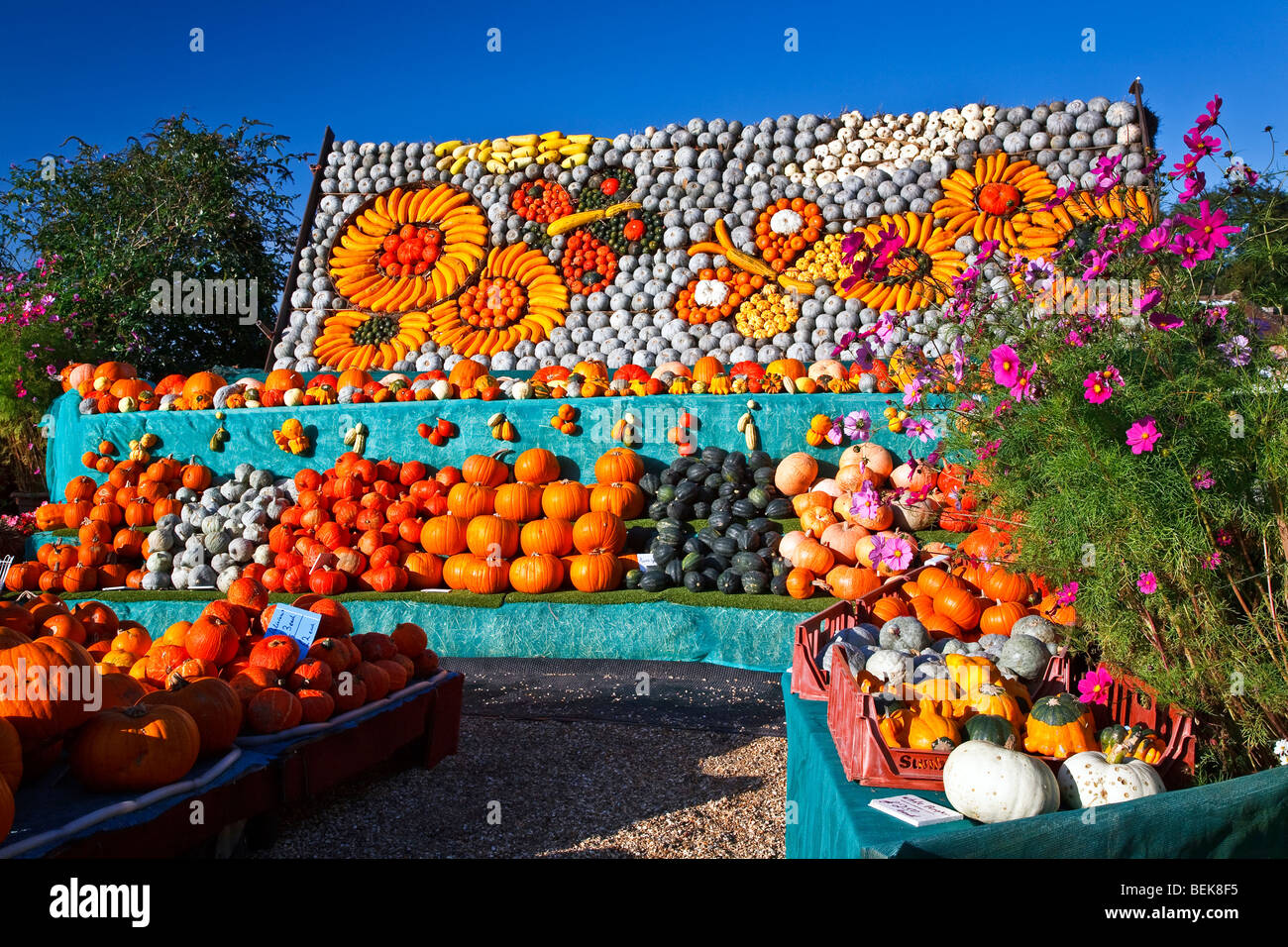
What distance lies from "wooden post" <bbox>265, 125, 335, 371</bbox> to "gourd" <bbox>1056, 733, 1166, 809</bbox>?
968 centimetres

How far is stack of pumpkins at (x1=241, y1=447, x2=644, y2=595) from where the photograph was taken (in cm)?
607

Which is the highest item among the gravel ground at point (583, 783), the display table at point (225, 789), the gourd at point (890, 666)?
the gourd at point (890, 666)

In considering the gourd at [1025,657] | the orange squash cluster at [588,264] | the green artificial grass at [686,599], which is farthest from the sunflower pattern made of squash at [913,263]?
the gourd at [1025,657]

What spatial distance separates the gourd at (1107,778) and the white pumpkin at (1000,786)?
7cm

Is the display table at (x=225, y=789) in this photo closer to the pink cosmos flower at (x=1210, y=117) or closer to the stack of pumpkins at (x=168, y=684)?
the stack of pumpkins at (x=168, y=684)

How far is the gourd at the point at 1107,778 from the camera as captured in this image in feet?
6.91

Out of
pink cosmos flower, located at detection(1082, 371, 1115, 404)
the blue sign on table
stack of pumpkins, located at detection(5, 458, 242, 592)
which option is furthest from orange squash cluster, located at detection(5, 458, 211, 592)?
pink cosmos flower, located at detection(1082, 371, 1115, 404)

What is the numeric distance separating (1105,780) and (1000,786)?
264 millimetres

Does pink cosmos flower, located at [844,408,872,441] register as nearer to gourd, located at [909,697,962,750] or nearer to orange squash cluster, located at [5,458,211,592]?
gourd, located at [909,697,962,750]

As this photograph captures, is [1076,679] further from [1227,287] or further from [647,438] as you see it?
[647,438]

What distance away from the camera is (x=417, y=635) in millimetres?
4383

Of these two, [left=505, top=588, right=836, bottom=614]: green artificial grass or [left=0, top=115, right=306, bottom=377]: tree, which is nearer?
[left=505, top=588, right=836, bottom=614]: green artificial grass

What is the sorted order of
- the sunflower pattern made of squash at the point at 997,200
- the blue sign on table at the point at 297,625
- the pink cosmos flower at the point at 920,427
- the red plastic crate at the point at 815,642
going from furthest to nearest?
1. the sunflower pattern made of squash at the point at 997,200
2. the blue sign on table at the point at 297,625
3. the red plastic crate at the point at 815,642
4. the pink cosmos flower at the point at 920,427

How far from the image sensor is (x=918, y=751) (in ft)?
7.67
